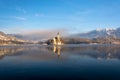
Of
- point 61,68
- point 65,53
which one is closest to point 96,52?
point 65,53

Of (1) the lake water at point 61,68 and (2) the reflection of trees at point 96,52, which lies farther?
(2) the reflection of trees at point 96,52

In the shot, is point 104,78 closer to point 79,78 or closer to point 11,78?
point 79,78

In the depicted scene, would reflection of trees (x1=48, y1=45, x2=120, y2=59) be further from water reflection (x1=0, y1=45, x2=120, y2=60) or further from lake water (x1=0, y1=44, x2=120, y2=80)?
lake water (x1=0, y1=44, x2=120, y2=80)

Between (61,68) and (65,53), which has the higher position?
(65,53)

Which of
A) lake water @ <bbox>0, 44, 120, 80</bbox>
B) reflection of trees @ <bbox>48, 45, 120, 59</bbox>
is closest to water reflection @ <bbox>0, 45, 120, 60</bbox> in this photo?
reflection of trees @ <bbox>48, 45, 120, 59</bbox>

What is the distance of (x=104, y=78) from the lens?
25625 mm

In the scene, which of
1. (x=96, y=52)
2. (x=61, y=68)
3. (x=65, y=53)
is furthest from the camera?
(x=96, y=52)

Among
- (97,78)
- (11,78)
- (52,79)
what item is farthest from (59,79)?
(11,78)

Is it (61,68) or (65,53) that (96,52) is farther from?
(61,68)

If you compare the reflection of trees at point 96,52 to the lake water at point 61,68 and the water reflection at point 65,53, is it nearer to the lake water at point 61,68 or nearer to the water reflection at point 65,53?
the water reflection at point 65,53

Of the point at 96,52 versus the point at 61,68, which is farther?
the point at 96,52

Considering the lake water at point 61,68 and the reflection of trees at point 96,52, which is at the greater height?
the reflection of trees at point 96,52

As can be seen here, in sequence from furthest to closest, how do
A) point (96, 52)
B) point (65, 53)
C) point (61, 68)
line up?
point (96, 52) → point (65, 53) → point (61, 68)

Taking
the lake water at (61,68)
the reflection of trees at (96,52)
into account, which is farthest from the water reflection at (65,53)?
the lake water at (61,68)
